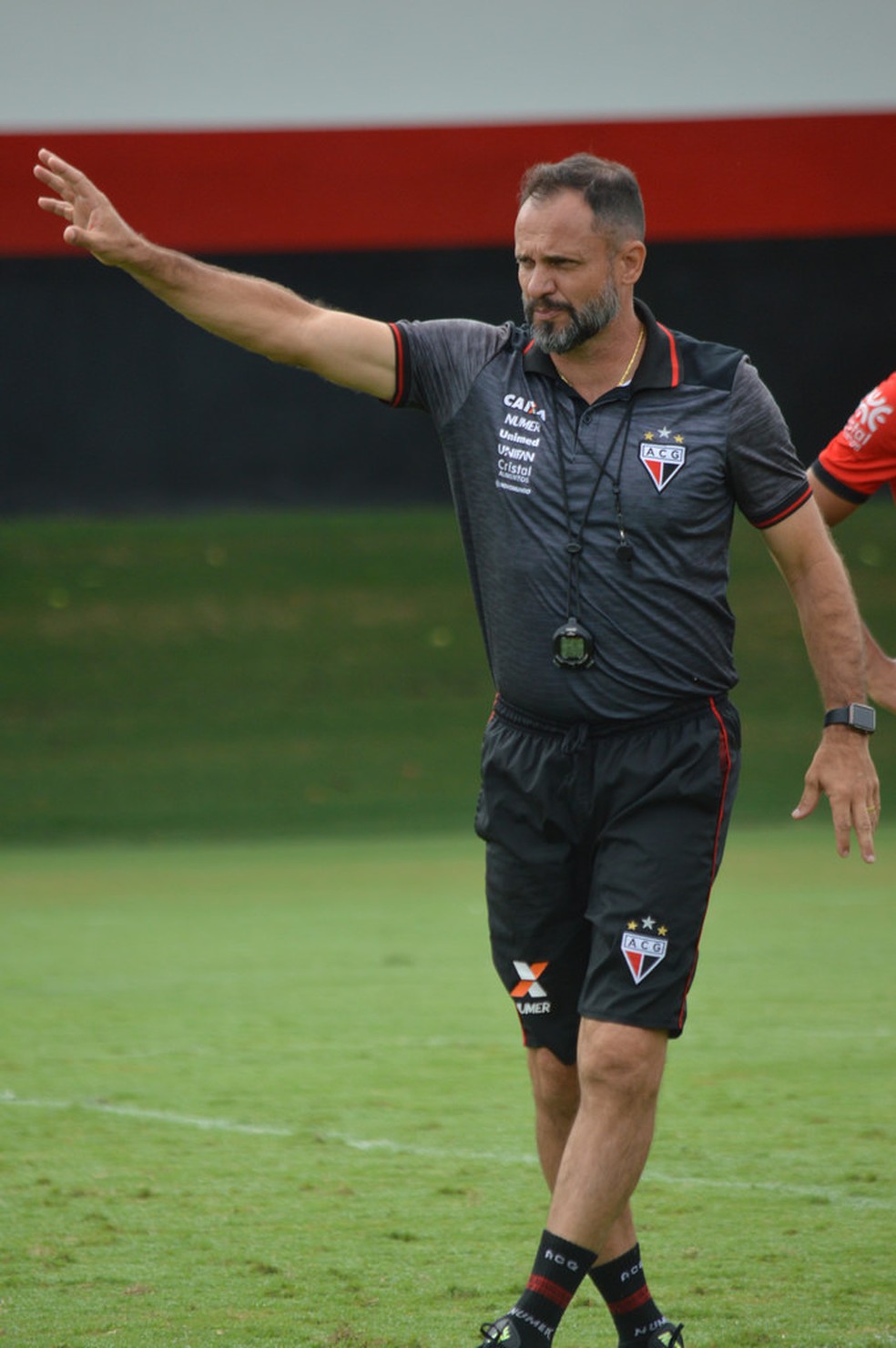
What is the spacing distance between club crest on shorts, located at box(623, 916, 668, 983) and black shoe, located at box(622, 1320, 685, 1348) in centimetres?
73

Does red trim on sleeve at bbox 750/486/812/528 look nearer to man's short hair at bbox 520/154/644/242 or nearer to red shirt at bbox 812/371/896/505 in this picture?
man's short hair at bbox 520/154/644/242

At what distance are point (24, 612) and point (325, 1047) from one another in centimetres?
1099

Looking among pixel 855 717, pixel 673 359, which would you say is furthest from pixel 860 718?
pixel 673 359

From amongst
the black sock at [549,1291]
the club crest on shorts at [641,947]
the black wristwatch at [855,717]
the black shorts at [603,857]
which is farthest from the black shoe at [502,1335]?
the black wristwatch at [855,717]

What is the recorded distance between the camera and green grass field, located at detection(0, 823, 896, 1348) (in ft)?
12.9

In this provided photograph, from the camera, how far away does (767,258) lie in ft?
56.6

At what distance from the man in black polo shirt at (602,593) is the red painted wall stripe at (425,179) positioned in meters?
13.5

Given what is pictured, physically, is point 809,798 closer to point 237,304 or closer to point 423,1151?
point 237,304

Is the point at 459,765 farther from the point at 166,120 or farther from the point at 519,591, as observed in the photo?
the point at 519,591

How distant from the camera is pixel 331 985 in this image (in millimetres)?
7852

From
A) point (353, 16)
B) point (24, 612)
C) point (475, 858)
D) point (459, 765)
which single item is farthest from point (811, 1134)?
point (353, 16)

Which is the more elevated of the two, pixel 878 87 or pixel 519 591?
pixel 878 87

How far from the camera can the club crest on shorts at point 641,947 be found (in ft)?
11.2

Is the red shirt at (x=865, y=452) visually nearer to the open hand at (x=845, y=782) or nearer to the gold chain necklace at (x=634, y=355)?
the gold chain necklace at (x=634, y=355)
